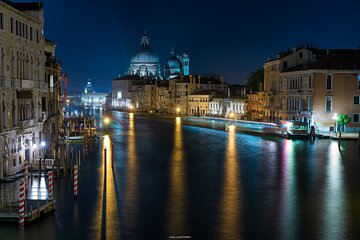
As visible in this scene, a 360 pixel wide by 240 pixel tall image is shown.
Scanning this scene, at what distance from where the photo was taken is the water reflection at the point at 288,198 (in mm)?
15766

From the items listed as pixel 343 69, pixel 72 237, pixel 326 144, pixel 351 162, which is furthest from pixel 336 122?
pixel 72 237

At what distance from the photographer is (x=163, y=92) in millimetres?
123000

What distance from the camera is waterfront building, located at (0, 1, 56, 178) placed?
22000 millimetres

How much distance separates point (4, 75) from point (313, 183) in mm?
14623

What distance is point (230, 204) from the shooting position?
62.1 ft

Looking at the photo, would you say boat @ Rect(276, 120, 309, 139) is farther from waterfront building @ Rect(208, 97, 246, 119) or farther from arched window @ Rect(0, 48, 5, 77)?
waterfront building @ Rect(208, 97, 246, 119)

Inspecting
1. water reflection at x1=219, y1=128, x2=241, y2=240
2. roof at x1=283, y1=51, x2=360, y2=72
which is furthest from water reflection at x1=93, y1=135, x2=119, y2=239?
roof at x1=283, y1=51, x2=360, y2=72

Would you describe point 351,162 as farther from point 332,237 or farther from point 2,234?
point 2,234

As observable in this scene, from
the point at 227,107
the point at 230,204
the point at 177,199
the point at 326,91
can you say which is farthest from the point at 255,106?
the point at 230,204

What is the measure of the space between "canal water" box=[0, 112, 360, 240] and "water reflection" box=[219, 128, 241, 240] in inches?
1.2

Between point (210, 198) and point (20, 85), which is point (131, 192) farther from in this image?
point (20, 85)

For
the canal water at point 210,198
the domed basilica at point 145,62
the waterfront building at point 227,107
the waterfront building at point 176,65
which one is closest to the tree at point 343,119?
the canal water at point 210,198

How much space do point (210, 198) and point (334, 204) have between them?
4677 millimetres

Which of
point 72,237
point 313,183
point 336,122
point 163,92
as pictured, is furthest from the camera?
point 163,92
